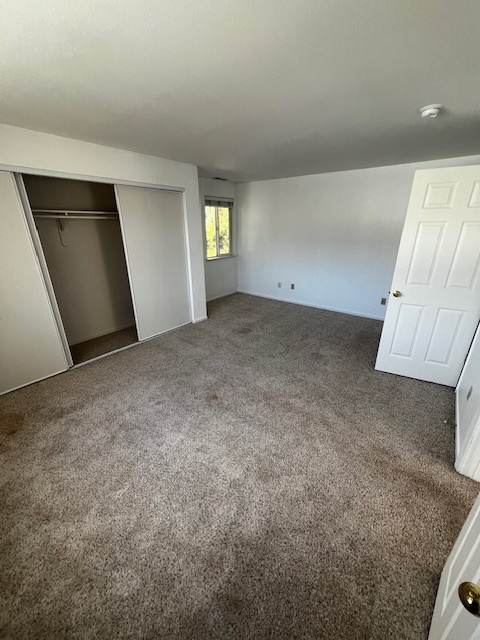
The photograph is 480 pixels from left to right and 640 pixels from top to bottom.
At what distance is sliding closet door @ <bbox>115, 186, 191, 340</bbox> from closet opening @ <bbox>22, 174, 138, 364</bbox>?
1.83 ft

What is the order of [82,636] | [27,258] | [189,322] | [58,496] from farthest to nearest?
[189,322] → [27,258] → [58,496] → [82,636]

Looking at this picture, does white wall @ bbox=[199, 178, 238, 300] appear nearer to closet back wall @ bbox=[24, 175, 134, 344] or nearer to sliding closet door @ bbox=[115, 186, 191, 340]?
sliding closet door @ bbox=[115, 186, 191, 340]

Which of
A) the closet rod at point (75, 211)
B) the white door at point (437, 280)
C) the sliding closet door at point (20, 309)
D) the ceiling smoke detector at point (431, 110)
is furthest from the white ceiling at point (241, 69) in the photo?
the closet rod at point (75, 211)

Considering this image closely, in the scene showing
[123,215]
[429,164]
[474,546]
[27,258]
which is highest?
[429,164]

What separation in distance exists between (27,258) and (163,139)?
5.72 ft

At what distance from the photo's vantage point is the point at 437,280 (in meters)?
2.38

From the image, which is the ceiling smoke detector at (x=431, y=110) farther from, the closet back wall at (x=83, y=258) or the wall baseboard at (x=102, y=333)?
the wall baseboard at (x=102, y=333)

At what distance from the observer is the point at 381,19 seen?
41.1 inches

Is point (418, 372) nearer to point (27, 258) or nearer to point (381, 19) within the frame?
point (381, 19)

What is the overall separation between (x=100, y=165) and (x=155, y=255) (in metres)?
1.13

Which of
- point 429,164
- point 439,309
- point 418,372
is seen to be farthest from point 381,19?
point 429,164

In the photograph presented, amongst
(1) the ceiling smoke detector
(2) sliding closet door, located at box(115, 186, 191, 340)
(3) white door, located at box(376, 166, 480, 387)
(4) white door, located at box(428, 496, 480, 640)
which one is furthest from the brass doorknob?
(2) sliding closet door, located at box(115, 186, 191, 340)

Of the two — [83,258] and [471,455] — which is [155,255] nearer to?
[83,258]

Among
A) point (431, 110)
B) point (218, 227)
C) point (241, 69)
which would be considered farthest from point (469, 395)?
point (218, 227)
